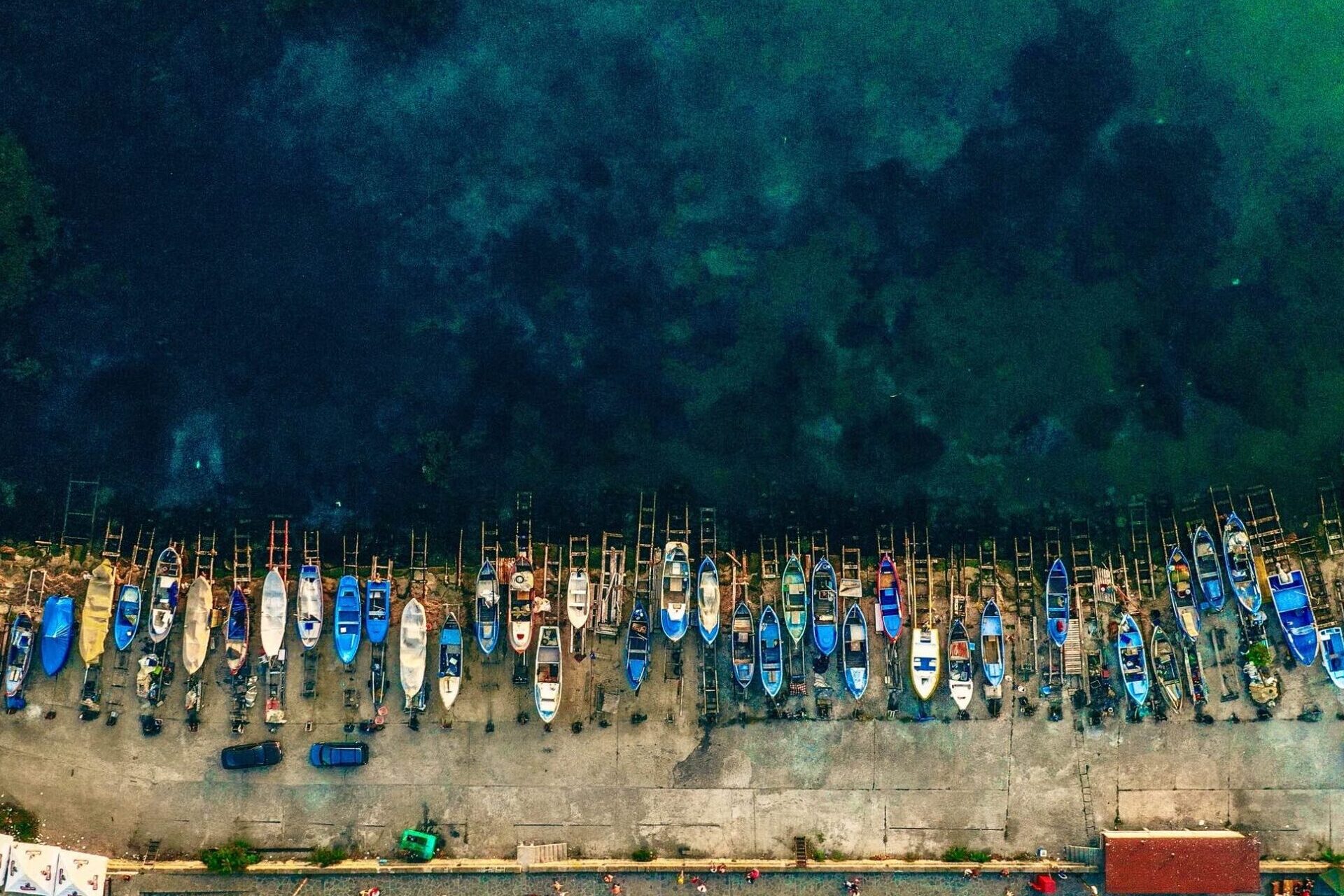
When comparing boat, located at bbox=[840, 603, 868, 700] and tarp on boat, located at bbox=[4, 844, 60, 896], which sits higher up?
boat, located at bbox=[840, 603, 868, 700]

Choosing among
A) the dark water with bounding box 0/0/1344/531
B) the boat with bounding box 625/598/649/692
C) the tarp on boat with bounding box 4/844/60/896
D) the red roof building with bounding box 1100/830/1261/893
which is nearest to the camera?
the red roof building with bounding box 1100/830/1261/893

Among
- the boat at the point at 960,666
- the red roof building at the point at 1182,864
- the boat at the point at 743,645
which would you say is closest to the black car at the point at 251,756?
the boat at the point at 743,645

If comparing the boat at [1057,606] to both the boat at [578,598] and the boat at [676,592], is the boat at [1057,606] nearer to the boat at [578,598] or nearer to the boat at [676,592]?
the boat at [676,592]

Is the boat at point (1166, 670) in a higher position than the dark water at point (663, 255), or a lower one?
lower

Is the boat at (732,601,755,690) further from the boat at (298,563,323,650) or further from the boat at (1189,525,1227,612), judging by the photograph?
the boat at (1189,525,1227,612)

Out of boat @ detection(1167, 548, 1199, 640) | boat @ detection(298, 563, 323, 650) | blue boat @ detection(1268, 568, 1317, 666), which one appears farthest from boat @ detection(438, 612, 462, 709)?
blue boat @ detection(1268, 568, 1317, 666)

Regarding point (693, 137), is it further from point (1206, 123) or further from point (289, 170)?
point (1206, 123)

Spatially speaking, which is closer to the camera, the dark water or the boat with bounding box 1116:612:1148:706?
the boat with bounding box 1116:612:1148:706

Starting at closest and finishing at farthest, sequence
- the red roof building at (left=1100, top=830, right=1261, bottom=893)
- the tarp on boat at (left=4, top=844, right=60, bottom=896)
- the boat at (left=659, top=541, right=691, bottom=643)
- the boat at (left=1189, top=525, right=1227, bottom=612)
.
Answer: the red roof building at (left=1100, top=830, right=1261, bottom=893) < the tarp on boat at (left=4, top=844, right=60, bottom=896) < the boat at (left=1189, top=525, right=1227, bottom=612) < the boat at (left=659, top=541, right=691, bottom=643)
